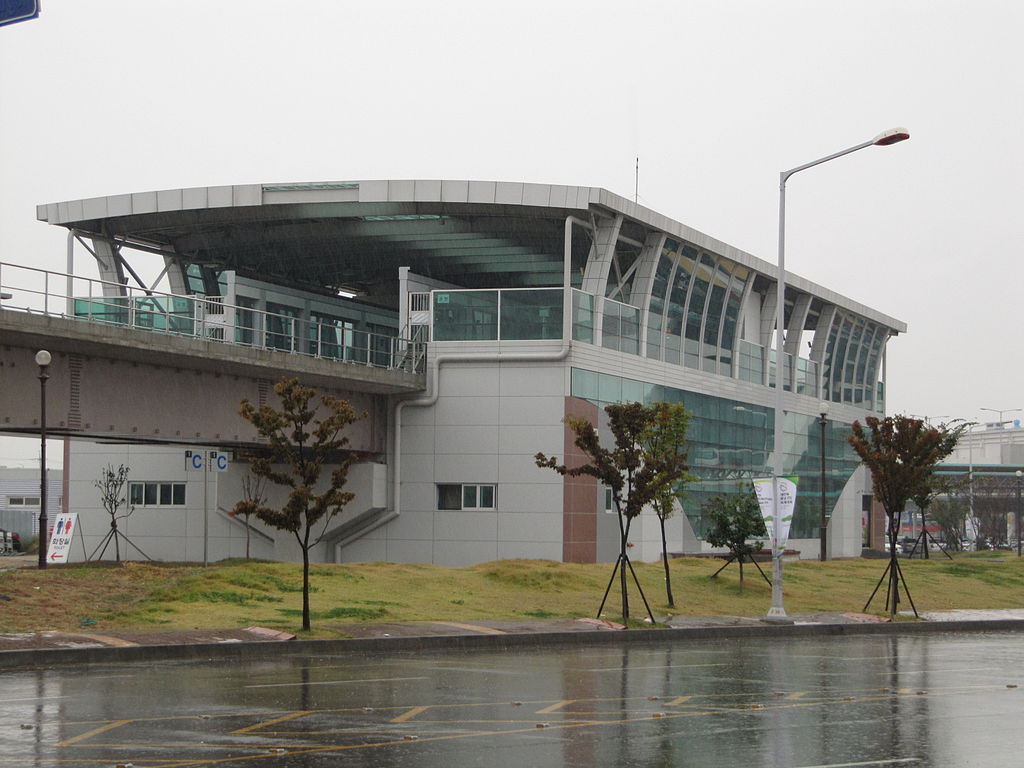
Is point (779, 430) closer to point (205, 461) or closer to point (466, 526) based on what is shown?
point (466, 526)

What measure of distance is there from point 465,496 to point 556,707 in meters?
26.7

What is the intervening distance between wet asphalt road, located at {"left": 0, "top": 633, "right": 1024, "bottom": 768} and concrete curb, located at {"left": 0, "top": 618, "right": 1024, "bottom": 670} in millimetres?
750

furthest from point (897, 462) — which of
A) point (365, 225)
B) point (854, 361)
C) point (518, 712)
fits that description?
point (854, 361)

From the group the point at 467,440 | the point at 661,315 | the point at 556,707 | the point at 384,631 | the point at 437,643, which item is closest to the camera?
the point at 556,707

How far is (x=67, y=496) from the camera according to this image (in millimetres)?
46188

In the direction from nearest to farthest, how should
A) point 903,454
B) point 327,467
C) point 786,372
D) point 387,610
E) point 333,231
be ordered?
point 387,610
point 903,454
point 327,467
point 333,231
point 786,372

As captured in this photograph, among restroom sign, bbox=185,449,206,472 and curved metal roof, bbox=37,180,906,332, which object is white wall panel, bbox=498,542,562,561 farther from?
curved metal roof, bbox=37,180,906,332

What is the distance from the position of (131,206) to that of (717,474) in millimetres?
23967

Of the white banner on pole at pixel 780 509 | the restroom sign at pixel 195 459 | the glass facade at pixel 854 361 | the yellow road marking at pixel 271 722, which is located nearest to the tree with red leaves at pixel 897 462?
the white banner on pole at pixel 780 509

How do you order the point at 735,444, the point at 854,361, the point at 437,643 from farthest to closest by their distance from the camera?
1. the point at 854,361
2. the point at 735,444
3. the point at 437,643

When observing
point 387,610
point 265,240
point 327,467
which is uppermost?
point 265,240

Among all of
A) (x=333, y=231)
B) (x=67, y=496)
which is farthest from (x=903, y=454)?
(x=67, y=496)

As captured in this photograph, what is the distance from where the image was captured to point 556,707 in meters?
14.0

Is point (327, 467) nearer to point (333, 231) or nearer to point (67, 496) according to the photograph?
point (333, 231)
